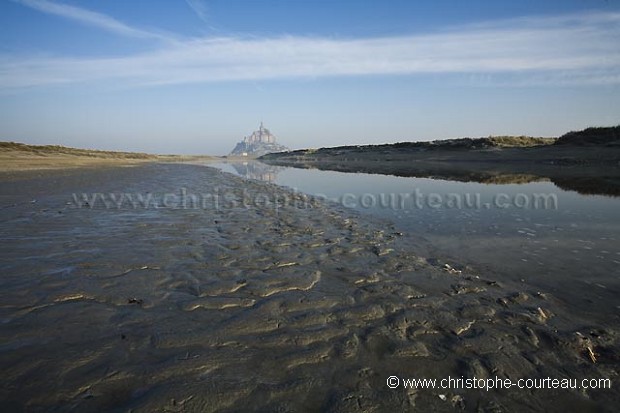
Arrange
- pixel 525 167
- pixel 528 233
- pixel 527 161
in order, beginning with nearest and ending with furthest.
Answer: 1. pixel 528 233
2. pixel 525 167
3. pixel 527 161

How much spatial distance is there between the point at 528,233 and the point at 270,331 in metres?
6.77

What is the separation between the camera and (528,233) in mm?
7652

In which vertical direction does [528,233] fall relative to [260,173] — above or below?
above

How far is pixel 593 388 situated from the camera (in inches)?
109

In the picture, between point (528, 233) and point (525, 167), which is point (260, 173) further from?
point (528, 233)

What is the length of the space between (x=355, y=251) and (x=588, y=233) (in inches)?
208

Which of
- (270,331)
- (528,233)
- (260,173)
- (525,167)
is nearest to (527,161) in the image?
(525,167)

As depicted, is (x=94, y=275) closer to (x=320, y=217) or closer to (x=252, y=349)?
(x=252, y=349)

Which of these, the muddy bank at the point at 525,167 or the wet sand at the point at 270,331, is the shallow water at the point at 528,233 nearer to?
the wet sand at the point at 270,331

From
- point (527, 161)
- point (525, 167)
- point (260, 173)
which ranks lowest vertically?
point (260, 173)

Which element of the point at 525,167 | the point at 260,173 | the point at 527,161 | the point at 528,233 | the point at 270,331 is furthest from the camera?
the point at 260,173

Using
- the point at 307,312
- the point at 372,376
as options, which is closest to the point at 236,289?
the point at 307,312

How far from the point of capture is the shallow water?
4898 millimetres

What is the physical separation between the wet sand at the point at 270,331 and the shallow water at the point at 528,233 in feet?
1.82
